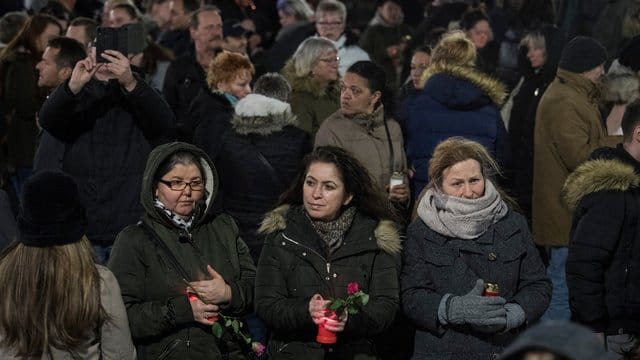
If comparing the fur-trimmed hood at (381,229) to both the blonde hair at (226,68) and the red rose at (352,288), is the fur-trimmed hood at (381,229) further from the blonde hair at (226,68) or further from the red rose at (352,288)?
the blonde hair at (226,68)

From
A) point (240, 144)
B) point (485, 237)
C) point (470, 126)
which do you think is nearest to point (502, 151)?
point (470, 126)

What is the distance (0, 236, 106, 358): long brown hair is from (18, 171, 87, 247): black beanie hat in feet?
0.16

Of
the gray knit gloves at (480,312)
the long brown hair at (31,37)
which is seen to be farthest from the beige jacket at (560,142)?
the long brown hair at (31,37)

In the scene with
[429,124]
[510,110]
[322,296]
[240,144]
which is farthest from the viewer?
[510,110]

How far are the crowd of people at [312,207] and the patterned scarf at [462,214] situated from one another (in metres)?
0.01

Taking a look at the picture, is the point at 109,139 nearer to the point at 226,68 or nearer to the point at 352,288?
the point at 226,68

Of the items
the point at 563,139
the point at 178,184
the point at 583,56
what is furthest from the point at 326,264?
the point at 583,56

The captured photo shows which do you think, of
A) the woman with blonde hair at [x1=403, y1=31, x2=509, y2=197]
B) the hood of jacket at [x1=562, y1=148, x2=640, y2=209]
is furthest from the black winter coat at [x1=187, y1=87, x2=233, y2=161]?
the hood of jacket at [x1=562, y1=148, x2=640, y2=209]

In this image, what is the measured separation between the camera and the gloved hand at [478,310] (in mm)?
6574

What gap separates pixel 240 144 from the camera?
356 inches

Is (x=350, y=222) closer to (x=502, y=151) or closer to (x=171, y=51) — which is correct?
(x=502, y=151)

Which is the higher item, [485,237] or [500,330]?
[485,237]

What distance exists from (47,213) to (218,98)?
4.33 m

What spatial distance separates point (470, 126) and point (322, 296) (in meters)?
3.35
